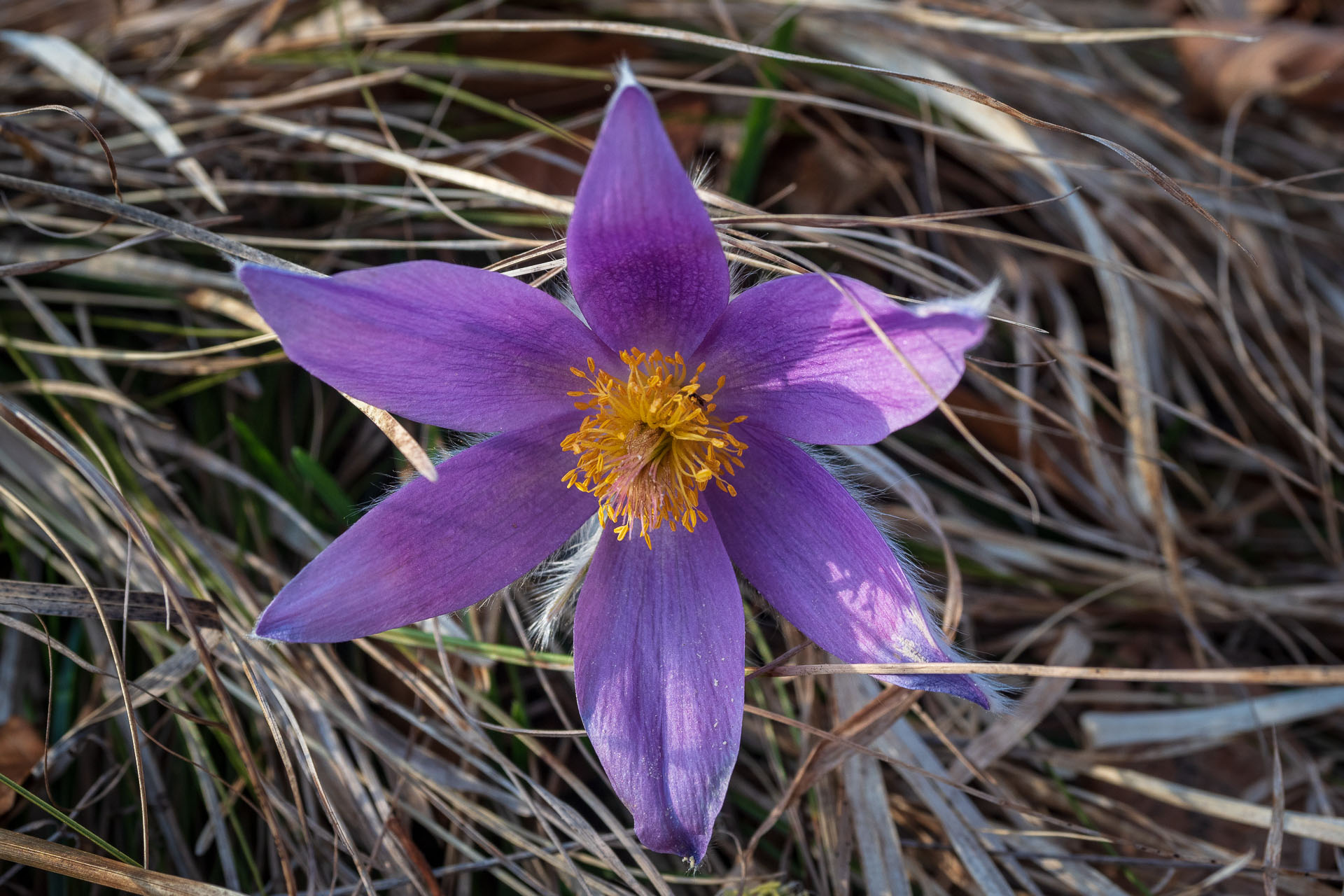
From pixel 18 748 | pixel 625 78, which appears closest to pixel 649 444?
pixel 625 78

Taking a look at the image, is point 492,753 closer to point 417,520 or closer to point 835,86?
point 417,520

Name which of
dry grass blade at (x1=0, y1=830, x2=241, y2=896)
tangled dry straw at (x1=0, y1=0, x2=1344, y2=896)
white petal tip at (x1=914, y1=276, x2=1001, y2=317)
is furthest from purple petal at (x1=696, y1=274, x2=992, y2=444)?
dry grass blade at (x1=0, y1=830, x2=241, y2=896)

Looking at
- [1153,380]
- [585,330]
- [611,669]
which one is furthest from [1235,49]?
[611,669]

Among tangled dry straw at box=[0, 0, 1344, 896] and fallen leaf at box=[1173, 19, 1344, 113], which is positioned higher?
fallen leaf at box=[1173, 19, 1344, 113]

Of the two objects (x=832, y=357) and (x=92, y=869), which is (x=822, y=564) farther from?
(x=92, y=869)

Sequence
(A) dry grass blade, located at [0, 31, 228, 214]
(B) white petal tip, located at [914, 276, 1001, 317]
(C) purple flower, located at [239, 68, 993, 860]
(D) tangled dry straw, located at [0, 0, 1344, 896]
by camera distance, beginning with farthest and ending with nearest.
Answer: (A) dry grass blade, located at [0, 31, 228, 214]
(D) tangled dry straw, located at [0, 0, 1344, 896]
(C) purple flower, located at [239, 68, 993, 860]
(B) white petal tip, located at [914, 276, 1001, 317]

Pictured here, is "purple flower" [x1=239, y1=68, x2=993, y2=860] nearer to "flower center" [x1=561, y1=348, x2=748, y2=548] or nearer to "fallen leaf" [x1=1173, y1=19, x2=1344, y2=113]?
"flower center" [x1=561, y1=348, x2=748, y2=548]
